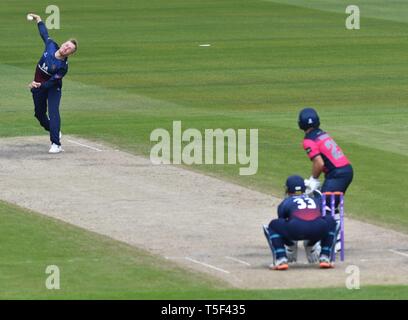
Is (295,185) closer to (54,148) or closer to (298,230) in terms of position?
(298,230)

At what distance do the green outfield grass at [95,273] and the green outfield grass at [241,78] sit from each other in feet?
4.46

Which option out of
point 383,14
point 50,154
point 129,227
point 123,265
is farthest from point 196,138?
point 383,14

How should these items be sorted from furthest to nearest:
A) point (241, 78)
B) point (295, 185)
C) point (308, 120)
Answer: point (241, 78)
point (308, 120)
point (295, 185)

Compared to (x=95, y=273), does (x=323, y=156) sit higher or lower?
higher

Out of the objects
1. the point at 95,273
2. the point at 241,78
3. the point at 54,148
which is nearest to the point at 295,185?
the point at 95,273

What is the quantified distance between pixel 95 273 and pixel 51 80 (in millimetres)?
10036

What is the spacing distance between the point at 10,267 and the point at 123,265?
1550mm

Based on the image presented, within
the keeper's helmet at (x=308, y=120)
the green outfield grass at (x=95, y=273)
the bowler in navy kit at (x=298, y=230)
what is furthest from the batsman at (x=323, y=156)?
the green outfield grass at (x=95, y=273)

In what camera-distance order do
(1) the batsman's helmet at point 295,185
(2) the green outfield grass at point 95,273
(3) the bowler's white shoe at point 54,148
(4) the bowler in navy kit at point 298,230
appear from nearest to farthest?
(2) the green outfield grass at point 95,273, (4) the bowler in navy kit at point 298,230, (1) the batsman's helmet at point 295,185, (3) the bowler's white shoe at point 54,148

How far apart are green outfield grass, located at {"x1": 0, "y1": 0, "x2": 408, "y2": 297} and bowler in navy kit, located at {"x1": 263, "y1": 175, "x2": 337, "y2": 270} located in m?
1.66

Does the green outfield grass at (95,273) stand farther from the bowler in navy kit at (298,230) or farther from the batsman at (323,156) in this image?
the batsman at (323,156)

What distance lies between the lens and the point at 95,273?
1977 centimetres

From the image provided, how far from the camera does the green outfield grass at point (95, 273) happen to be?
18406 mm

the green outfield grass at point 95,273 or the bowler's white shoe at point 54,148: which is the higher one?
the bowler's white shoe at point 54,148
